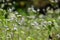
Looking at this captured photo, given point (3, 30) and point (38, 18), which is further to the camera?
point (38, 18)

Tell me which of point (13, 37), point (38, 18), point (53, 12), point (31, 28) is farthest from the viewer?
point (53, 12)

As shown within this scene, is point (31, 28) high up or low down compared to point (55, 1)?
down

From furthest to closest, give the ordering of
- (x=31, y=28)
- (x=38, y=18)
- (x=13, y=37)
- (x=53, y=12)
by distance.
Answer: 1. (x=53, y=12)
2. (x=38, y=18)
3. (x=31, y=28)
4. (x=13, y=37)

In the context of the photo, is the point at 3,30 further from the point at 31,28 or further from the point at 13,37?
the point at 31,28

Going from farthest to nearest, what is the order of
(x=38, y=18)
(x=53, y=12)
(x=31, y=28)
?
1. (x=53, y=12)
2. (x=38, y=18)
3. (x=31, y=28)

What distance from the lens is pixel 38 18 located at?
4.78 m

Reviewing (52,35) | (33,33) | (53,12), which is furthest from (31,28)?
(53,12)

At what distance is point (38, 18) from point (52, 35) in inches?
25.7

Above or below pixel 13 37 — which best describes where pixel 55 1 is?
above

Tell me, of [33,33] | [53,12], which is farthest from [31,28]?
[53,12]

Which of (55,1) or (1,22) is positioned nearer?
(1,22)

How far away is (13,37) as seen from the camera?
4055 mm

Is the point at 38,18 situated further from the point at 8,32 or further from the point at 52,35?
the point at 8,32

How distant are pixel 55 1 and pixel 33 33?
1181 millimetres
